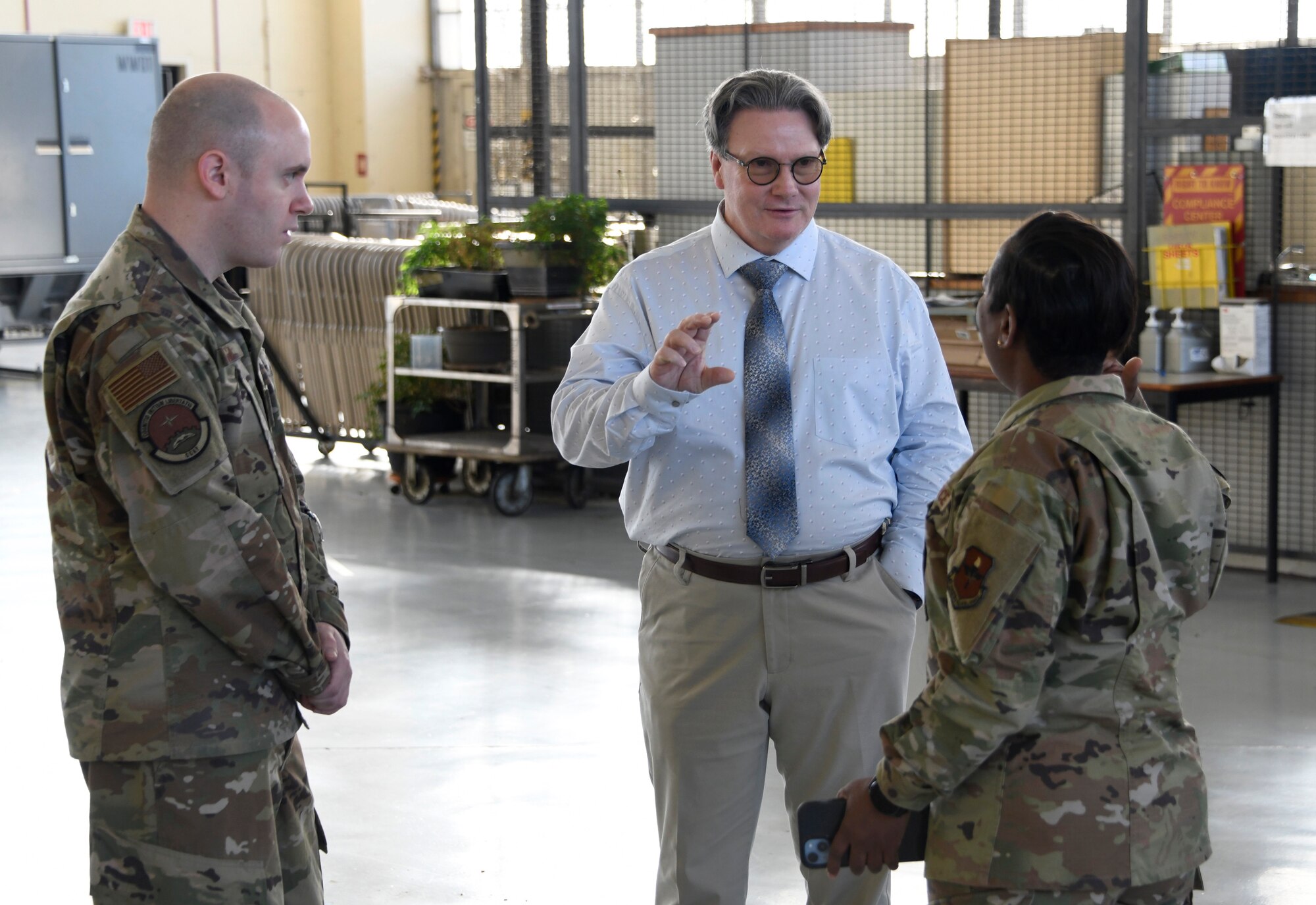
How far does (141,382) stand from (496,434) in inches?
223

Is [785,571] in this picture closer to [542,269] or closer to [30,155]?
[542,269]

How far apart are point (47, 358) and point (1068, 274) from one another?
1214mm

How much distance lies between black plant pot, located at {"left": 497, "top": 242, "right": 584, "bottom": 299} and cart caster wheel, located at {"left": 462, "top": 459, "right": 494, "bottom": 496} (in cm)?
100

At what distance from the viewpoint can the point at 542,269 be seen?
7.06m

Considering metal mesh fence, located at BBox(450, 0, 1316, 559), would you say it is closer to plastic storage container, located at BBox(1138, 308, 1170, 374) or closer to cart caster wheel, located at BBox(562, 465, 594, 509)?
plastic storage container, located at BBox(1138, 308, 1170, 374)

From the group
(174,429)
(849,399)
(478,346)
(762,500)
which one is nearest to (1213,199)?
(478,346)

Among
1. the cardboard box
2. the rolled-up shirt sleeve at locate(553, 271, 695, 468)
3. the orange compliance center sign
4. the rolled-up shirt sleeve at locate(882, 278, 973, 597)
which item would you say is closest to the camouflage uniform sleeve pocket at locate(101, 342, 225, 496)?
the rolled-up shirt sleeve at locate(553, 271, 695, 468)

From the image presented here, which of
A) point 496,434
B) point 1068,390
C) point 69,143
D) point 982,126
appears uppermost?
point 69,143

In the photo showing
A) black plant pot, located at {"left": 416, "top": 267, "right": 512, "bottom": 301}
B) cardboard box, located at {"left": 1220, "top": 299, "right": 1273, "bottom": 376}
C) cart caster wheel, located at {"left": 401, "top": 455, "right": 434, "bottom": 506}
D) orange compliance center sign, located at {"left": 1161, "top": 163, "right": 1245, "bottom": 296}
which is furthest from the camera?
cart caster wheel, located at {"left": 401, "top": 455, "right": 434, "bottom": 506}

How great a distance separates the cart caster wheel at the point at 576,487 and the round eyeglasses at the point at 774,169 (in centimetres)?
515

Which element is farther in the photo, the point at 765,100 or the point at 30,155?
the point at 30,155

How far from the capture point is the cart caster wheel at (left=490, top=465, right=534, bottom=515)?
24.0 feet

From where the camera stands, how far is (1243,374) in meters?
5.81

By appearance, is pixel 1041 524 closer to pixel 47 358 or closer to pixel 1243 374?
pixel 47 358
